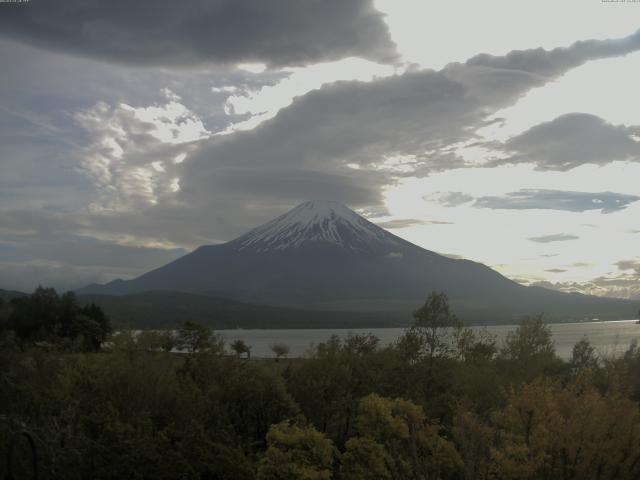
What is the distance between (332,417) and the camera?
23.1 m

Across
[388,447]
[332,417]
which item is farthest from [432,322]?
→ [388,447]

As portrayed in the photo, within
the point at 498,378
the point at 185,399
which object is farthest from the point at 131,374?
the point at 498,378

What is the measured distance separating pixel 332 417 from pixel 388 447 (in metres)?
6.60

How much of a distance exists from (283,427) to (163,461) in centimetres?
334

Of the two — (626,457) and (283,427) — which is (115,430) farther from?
(626,457)

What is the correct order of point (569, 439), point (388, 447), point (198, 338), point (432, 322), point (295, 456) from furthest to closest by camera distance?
point (198, 338), point (432, 322), point (388, 447), point (295, 456), point (569, 439)

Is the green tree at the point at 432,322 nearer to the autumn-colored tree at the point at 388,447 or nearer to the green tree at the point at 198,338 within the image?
the autumn-colored tree at the point at 388,447

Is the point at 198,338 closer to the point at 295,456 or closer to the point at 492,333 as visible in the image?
the point at 295,456

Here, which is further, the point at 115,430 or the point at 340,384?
the point at 340,384

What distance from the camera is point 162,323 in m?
137

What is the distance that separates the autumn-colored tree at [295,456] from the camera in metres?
15.3

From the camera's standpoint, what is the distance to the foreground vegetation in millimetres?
13898

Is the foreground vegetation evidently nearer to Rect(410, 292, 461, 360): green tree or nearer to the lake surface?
Rect(410, 292, 461, 360): green tree

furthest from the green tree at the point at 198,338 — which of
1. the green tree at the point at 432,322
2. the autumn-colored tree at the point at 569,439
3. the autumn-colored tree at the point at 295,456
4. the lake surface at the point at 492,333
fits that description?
the autumn-colored tree at the point at 569,439
